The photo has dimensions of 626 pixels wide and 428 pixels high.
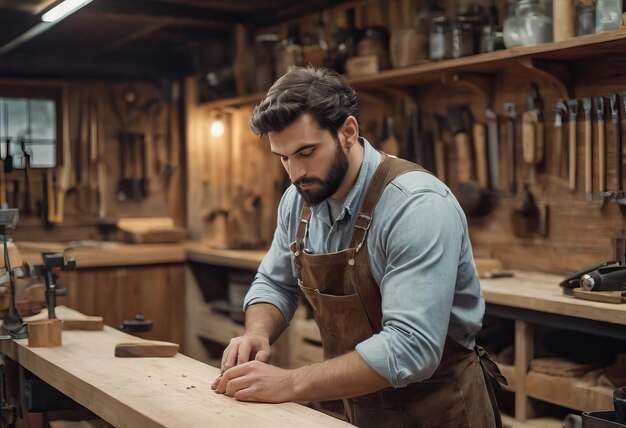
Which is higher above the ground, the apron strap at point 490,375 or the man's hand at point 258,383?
the man's hand at point 258,383

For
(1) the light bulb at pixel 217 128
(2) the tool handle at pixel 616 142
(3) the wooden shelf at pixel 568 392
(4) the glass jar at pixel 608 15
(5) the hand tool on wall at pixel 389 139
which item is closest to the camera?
(3) the wooden shelf at pixel 568 392

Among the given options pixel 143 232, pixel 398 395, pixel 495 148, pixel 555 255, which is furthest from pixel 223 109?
pixel 398 395

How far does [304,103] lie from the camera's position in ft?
8.05

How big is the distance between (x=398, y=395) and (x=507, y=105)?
2495 millimetres

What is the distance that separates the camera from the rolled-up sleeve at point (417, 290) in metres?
2.21

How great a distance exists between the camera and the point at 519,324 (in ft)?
12.5

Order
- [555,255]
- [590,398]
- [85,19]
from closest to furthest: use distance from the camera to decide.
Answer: [590,398] → [555,255] → [85,19]

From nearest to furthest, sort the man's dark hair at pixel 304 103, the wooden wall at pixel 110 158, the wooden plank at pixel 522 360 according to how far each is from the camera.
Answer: the man's dark hair at pixel 304 103
the wooden plank at pixel 522 360
the wooden wall at pixel 110 158

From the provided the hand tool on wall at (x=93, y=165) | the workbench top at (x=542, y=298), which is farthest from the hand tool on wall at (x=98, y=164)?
the workbench top at (x=542, y=298)

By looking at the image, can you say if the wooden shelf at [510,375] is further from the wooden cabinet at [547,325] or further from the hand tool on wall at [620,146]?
the hand tool on wall at [620,146]

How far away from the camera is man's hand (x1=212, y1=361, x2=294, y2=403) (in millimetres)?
2324

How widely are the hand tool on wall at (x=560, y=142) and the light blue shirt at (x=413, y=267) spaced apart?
1.93m

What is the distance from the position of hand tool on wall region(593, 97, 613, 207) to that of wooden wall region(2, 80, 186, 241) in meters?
4.25

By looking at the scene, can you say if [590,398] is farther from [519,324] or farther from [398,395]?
[398,395]
